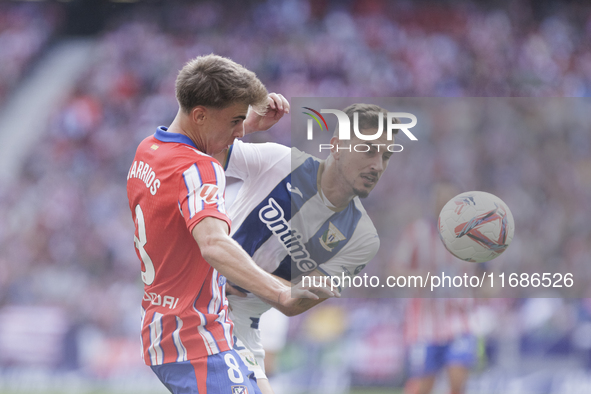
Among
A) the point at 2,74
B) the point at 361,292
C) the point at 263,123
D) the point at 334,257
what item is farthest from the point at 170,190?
the point at 2,74

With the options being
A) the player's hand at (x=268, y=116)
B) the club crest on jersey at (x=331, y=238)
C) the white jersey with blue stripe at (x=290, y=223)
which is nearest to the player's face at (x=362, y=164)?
the white jersey with blue stripe at (x=290, y=223)

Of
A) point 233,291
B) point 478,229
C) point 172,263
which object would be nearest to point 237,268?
point 172,263

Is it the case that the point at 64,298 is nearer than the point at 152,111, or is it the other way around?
the point at 64,298

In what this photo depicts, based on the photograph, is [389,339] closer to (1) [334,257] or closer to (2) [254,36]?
(1) [334,257]

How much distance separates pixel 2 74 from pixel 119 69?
286 centimetres

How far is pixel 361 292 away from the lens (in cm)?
715

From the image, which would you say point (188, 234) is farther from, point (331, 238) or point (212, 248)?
point (331, 238)

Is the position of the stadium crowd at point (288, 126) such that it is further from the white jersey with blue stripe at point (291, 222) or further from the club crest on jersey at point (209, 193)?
the club crest on jersey at point (209, 193)

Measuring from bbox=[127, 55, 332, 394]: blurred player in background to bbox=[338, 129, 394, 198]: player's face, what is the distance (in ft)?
3.10

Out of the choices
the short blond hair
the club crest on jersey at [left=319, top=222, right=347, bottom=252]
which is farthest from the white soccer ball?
the short blond hair

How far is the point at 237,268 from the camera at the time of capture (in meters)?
2.04

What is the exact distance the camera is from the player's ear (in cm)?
240

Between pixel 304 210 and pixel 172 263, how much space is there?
3.80ft

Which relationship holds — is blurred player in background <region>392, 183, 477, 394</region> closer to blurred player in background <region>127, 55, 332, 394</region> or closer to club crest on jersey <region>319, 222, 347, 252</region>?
club crest on jersey <region>319, 222, 347, 252</region>
